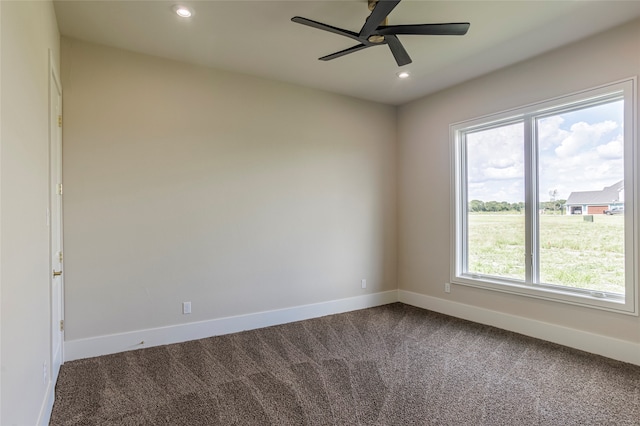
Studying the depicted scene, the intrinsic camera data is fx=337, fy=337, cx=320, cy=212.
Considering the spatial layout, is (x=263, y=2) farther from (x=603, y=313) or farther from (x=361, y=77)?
(x=603, y=313)

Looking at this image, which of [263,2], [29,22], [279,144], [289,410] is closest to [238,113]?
[279,144]

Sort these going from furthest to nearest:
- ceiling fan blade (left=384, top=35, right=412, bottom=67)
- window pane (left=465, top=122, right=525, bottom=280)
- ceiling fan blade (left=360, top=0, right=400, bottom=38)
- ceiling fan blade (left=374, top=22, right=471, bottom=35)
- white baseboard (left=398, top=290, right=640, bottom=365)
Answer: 1. window pane (left=465, top=122, right=525, bottom=280)
2. white baseboard (left=398, top=290, right=640, bottom=365)
3. ceiling fan blade (left=384, top=35, right=412, bottom=67)
4. ceiling fan blade (left=374, top=22, right=471, bottom=35)
5. ceiling fan blade (left=360, top=0, right=400, bottom=38)

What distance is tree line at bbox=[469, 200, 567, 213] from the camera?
11.6 feet

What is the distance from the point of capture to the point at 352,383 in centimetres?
260

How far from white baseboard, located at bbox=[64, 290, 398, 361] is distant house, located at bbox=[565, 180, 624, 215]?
265 cm

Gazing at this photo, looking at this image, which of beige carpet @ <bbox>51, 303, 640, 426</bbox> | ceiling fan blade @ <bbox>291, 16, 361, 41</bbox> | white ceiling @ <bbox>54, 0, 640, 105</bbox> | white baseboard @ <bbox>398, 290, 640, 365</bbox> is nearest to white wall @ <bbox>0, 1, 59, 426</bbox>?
beige carpet @ <bbox>51, 303, 640, 426</bbox>

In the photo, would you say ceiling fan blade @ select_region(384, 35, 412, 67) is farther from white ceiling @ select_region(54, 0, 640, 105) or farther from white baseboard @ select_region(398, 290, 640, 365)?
white baseboard @ select_region(398, 290, 640, 365)

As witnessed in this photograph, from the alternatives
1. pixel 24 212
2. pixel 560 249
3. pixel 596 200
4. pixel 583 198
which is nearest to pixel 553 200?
pixel 583 198

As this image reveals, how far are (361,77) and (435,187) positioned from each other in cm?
176

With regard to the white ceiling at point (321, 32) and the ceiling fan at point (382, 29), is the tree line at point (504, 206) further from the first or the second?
the ceiling fan at point (382, 29)

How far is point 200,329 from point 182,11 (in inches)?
117

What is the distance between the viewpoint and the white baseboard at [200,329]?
3.09 meters

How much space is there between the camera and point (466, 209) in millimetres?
4406

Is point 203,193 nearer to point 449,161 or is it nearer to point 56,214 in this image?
point 56,214
